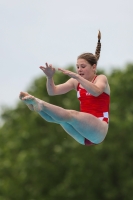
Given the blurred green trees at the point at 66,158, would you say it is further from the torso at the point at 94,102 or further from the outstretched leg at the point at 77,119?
the outstretched leg at the point at 77,119

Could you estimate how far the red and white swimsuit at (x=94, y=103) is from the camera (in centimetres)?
2169

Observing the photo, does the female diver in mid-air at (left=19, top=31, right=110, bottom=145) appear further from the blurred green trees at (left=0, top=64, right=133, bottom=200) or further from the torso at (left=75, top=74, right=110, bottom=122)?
the blurred green trees at (left=0, top=64, right=133, bottom=200)

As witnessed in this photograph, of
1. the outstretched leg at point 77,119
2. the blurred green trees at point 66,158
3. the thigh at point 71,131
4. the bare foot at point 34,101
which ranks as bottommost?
the blurred green trees at point 66,158

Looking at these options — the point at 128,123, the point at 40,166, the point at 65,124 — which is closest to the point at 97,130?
the point at 65,124

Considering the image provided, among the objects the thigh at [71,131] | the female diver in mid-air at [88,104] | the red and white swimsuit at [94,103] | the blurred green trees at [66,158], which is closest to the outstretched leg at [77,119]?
the female diver in mid-air at [88,104]

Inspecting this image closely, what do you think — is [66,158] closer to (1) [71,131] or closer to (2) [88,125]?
(1) [71,131]

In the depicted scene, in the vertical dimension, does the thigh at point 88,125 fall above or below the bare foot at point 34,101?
below

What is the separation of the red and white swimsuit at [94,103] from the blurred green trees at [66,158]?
3963 cm

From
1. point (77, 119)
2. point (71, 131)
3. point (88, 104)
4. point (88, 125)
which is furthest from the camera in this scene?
point (71, 131)

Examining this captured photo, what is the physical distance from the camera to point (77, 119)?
69.9 feet

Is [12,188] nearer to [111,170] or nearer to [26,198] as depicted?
[26,198]

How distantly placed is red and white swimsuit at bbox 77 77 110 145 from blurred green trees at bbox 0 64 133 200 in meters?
39.6

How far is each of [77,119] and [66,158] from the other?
43.5 meters

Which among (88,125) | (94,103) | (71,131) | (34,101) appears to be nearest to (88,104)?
(94,103)
